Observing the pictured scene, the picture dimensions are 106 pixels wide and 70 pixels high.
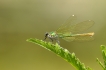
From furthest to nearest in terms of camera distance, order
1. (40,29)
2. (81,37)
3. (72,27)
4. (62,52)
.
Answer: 1. (40,29)
2. (72,27)
3. (81,37)
4. (62,52)

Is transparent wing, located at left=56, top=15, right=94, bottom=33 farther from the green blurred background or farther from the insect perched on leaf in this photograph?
the green blurred background

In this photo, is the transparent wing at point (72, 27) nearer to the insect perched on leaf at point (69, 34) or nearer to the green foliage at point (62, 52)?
the insect perched on leaf at point (69, 34)

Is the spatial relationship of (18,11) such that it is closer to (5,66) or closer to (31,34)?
(31,34)

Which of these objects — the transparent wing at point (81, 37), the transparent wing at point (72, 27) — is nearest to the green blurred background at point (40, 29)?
the transparent wing at point (72, 27)

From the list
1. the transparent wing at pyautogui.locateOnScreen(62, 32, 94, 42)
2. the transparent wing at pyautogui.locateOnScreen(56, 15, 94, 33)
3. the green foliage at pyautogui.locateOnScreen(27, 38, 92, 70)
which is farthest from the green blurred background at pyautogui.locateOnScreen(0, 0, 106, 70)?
the green foliage at pyautogui.locateOnScreen(27, 38, 92, 70)

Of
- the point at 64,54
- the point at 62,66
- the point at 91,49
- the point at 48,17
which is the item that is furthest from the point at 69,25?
the point at 48,17

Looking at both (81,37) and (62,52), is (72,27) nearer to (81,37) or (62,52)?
(81,37)

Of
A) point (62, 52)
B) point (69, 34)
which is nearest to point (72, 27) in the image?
point (69, 34)

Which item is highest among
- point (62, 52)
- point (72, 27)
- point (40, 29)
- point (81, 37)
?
point (40, 29)

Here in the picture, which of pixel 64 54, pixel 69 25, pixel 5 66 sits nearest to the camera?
pixel 64 54
